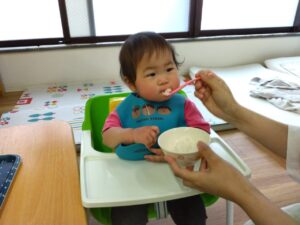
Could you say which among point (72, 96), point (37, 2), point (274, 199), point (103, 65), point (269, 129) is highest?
point (37, 2)

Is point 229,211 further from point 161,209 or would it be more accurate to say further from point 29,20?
point 29,20

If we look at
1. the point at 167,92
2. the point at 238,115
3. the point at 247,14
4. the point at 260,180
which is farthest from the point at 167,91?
the point at 247,14

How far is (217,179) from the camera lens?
65 centimetres

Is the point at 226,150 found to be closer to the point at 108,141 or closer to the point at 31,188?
the point at 108,141

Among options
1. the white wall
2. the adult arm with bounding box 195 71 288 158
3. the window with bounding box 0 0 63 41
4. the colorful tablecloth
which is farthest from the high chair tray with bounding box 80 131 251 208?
the window with bounding box 0 0 63 41

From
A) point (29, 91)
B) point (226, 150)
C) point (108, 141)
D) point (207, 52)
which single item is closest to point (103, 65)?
point (29, 91)

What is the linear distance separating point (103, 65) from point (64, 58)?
0.36 meters

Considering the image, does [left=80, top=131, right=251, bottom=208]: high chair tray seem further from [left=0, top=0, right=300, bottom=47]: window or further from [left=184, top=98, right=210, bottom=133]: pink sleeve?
[left=0, top=0, right=300, bottom=47]: window

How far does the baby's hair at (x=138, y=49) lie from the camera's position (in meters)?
0.92

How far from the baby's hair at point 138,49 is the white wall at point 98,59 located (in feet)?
5.12

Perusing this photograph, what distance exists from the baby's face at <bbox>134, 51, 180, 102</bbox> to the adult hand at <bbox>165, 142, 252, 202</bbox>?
1.05 ft

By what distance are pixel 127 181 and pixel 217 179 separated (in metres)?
0.24

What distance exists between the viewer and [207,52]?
8.82 feet

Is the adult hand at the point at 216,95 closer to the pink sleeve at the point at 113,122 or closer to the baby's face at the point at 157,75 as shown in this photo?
the baby's face at the point at 157,75
